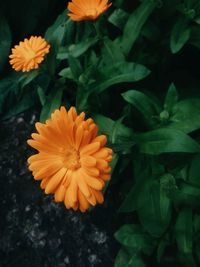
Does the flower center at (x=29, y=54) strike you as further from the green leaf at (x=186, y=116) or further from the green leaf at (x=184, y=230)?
the green leaf at (x=184, y=230)

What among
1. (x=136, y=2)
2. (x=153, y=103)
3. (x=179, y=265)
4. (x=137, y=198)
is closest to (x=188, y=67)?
(x=136, y=2)

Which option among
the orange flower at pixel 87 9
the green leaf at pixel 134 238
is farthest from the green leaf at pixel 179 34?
the green leaf at pixel 134 238

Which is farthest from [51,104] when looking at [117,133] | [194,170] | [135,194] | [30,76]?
[194,170]

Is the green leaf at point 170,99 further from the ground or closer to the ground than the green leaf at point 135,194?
further from the ground

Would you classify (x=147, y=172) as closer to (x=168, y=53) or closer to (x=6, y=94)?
(x=168, y=53)

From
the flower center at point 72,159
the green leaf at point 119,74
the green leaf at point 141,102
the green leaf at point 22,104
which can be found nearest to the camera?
the flower center at point 72,159

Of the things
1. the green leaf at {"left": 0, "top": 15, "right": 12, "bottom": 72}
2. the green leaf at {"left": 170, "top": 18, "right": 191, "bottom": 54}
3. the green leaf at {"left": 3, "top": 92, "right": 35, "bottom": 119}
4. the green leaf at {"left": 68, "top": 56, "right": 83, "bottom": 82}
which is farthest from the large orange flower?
the green leaf at {"left": 0, "top": 15, "right": 12, "bottom": 72}
